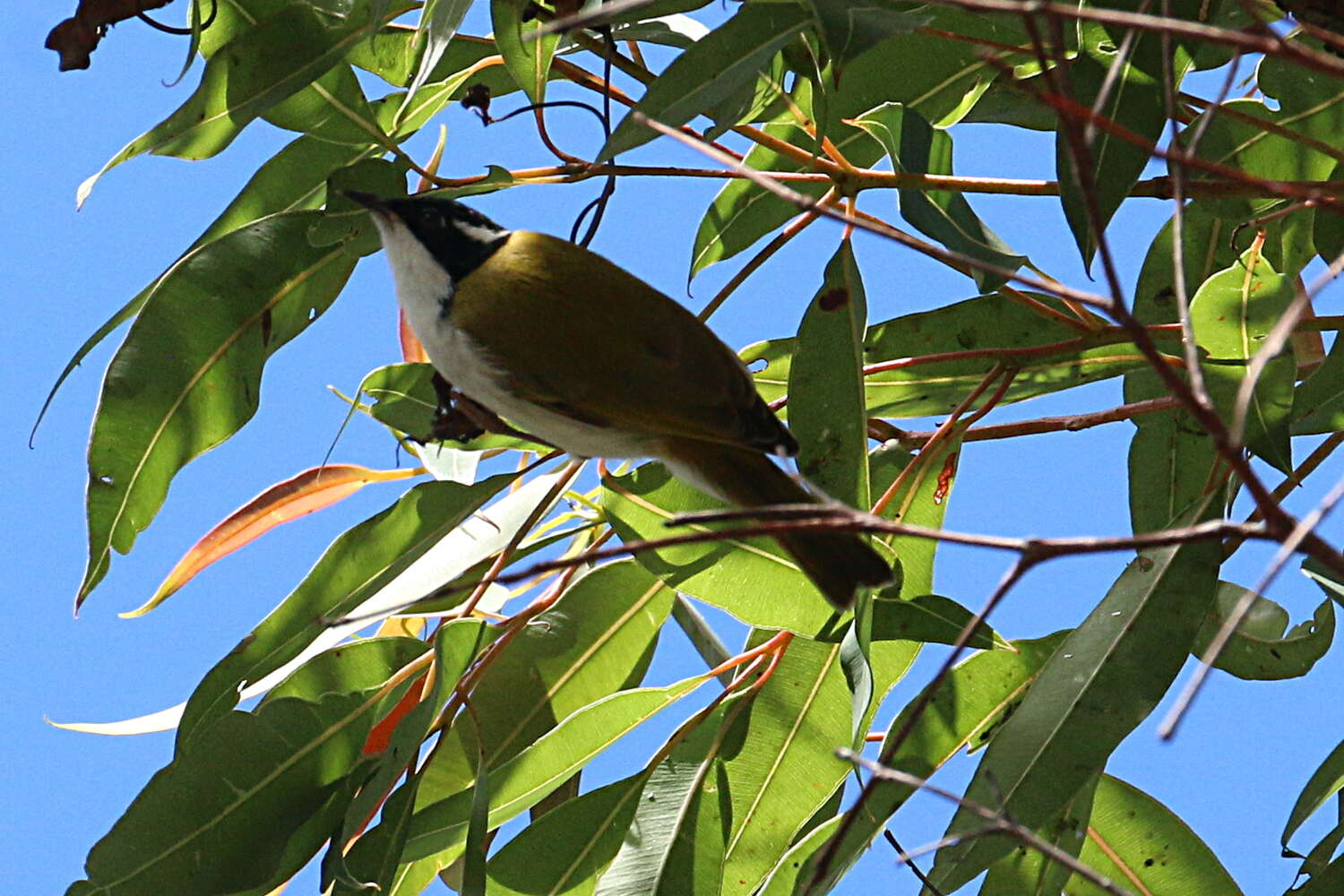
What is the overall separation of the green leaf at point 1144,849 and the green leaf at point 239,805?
2.64 feet

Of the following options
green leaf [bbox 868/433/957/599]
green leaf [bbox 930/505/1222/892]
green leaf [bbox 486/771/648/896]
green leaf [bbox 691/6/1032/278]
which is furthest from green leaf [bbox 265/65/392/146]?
green leaf [bbox 930/505/1222/892]

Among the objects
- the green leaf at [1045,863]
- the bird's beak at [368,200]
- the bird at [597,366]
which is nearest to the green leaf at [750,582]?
the bird at [597,366]

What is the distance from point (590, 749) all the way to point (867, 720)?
1.24ft

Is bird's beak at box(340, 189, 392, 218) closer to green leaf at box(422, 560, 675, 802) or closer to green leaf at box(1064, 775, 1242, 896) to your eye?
green leaf at box(422, 560, 675, 802)

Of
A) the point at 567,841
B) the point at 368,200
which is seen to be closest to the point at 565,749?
the point at 567,841

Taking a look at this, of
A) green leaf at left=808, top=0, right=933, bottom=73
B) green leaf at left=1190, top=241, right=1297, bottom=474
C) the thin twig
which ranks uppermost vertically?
green leaf at left=808, top=0, right=933, bottom=73

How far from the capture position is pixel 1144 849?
1.63 m

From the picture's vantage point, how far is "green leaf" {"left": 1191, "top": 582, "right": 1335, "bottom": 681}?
157cm

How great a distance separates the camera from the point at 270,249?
144 cm

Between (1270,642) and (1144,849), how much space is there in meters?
0.26

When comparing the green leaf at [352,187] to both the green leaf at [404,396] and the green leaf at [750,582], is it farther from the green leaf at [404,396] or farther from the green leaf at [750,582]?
the green leaf at [750,582]

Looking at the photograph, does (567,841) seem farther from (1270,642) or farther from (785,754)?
(1270,642)

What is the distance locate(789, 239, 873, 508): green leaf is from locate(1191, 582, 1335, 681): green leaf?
1.58ft

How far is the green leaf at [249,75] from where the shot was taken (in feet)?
4.55
